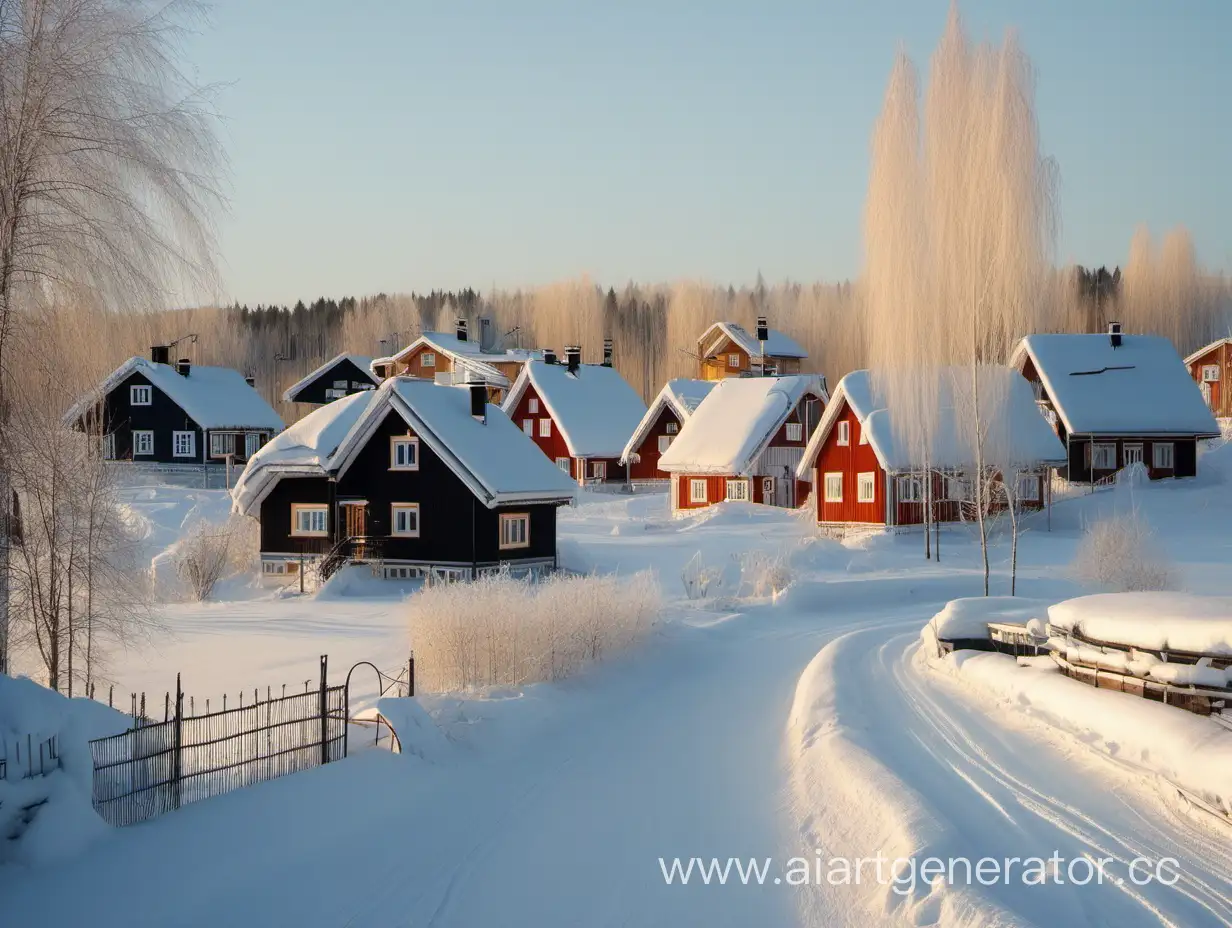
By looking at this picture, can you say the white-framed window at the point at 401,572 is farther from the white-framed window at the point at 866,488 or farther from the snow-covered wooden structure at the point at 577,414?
the snow-covered wooden structure at the point at 577,414

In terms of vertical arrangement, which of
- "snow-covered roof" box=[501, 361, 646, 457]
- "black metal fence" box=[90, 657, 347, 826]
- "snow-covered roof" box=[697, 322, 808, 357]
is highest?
"snow-covered roof" box=[697, 322, 808, 357]

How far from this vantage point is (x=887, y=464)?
129ft

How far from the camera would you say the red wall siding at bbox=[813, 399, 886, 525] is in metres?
40.7

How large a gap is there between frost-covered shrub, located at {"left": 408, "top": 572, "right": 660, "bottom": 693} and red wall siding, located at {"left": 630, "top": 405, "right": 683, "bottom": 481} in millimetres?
39005

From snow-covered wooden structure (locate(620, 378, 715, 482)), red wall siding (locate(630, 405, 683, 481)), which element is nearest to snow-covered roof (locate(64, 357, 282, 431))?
snow-covered wooden structure (locate(620, 378, 715, 482))

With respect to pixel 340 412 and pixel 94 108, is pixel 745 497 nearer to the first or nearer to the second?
pixel 340 412

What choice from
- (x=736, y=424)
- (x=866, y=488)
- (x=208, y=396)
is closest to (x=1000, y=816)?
(x=866, y=488)

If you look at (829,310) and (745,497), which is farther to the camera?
(829,310)

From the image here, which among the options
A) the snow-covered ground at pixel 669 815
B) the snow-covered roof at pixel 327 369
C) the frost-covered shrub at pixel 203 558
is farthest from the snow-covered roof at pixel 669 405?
the snow-covered ground at pixel 669 815

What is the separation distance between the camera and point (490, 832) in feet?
36.1

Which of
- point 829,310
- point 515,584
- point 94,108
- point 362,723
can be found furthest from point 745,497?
point 829,310

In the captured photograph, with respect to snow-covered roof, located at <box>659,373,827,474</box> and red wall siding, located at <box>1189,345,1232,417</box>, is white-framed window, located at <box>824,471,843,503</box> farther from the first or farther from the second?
red wall siding, located at <box>1189,345,1232,417</box>

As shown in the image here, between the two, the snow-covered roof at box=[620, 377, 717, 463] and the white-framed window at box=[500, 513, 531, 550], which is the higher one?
the snow-covered roof at box=[620, 377, 717, 463]

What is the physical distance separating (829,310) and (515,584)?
10023 centimetres
